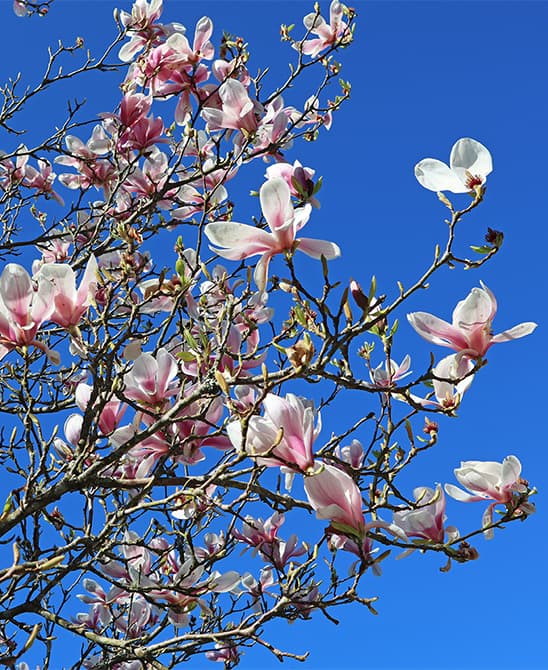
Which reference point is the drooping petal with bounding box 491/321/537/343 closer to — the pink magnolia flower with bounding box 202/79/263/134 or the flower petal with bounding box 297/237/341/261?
the flower petal with bounding box 297/237/341/261

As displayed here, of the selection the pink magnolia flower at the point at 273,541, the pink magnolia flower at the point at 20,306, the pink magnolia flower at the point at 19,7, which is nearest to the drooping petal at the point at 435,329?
the pink magnolia flower at the point at 20,306

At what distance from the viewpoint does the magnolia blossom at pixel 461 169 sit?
1724 millimetres

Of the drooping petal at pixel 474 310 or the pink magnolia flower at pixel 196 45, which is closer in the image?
the drooping petal at pixel 474 310

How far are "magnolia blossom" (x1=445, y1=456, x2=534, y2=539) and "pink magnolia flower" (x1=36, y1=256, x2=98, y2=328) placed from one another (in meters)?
1.14

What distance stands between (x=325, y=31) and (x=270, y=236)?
246 centimetres

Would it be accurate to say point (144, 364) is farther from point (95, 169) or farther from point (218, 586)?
point (95, 169)

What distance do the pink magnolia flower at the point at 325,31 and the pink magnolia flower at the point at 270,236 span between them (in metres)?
2.33

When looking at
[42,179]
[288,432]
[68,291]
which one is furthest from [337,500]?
[42,179]

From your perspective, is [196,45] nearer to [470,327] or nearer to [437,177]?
[437,177]

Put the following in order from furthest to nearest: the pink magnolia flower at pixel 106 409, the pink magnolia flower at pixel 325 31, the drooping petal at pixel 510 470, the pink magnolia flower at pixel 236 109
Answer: the pink magnolia flower at pixel 325 31
the pink magnolia flower at pixel 236 109
the pink magnolia flower at pixel 106 409
the drooping petal at pixel 510 470

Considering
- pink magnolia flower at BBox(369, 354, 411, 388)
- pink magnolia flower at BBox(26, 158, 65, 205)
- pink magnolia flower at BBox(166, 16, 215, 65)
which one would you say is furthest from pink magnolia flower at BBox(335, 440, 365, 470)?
pink magnolia flower at BBox(26, 158, 65, 205)

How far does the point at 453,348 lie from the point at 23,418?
1.39 m

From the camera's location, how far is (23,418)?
2270mm

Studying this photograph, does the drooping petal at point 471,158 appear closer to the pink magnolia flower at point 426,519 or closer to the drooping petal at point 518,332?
the drooping petal at point 518,332
